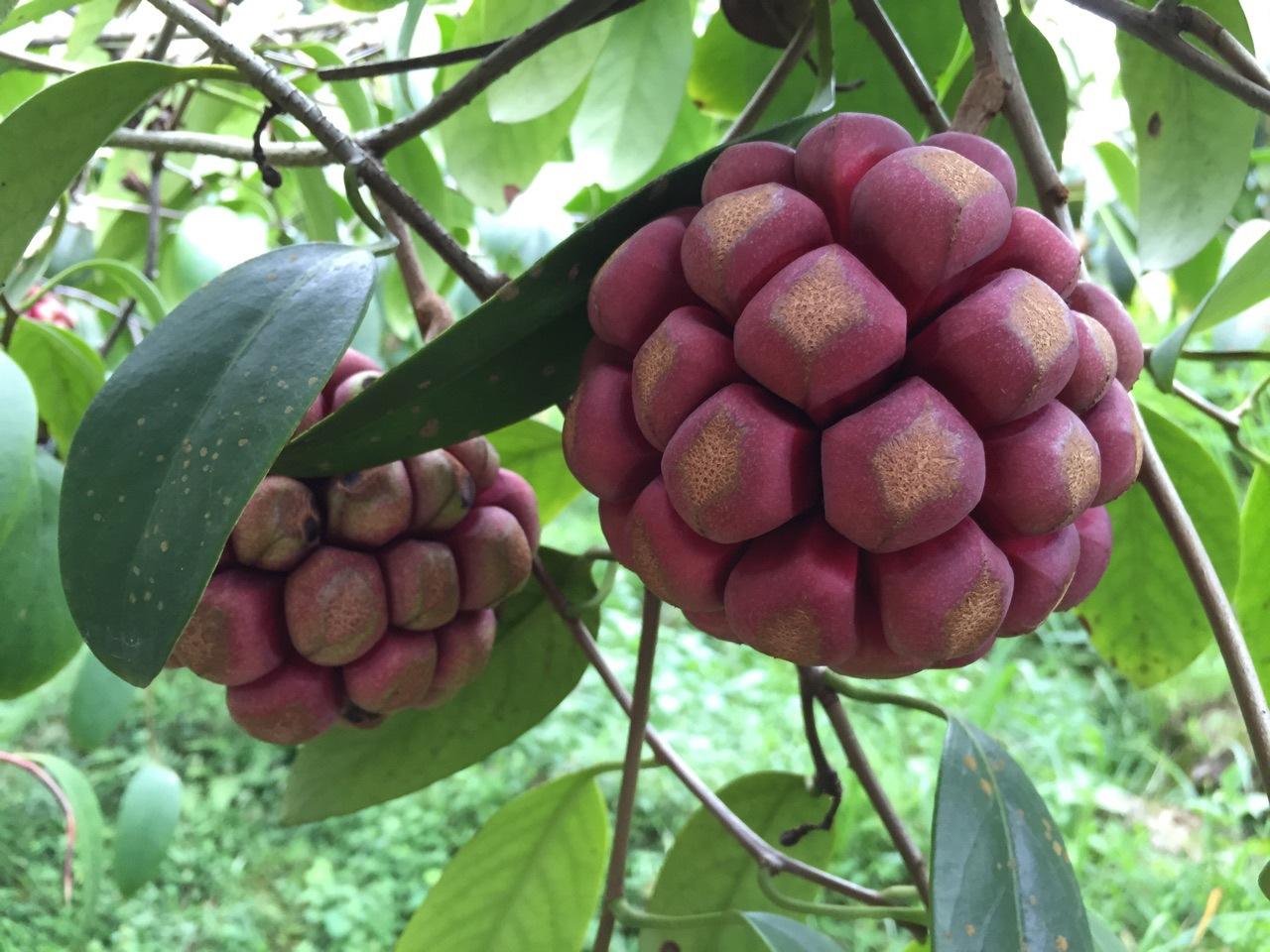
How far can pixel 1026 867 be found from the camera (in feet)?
1.47

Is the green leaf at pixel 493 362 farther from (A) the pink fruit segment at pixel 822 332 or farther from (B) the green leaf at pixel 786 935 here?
(B) the green leaf at pixel 786 935

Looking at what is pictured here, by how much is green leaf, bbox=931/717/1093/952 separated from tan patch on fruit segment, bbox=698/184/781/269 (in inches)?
9.9

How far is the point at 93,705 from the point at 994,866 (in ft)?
2.81

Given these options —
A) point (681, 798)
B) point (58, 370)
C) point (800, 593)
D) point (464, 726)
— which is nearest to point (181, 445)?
point (800, 593)

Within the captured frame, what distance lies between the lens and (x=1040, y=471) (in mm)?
353

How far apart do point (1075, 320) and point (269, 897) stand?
1.77 metres

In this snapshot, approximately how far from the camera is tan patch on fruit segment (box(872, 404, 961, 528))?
33 cm

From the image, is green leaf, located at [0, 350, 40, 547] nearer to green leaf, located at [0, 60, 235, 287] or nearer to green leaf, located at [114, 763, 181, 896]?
green leaf, located at [0, 60, 235, 287]

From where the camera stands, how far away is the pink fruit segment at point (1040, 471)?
0.35 metres

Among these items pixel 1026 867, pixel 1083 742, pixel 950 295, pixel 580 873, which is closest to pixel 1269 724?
pixel 1026 867

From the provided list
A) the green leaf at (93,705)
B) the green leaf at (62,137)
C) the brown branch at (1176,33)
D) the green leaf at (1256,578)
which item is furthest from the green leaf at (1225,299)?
the green leaf at (93,705)

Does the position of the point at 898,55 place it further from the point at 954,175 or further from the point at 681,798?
the point at 681,798

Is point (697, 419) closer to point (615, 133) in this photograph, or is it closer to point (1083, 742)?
point (615, 133)

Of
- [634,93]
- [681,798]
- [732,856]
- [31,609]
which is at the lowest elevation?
[681,798]
